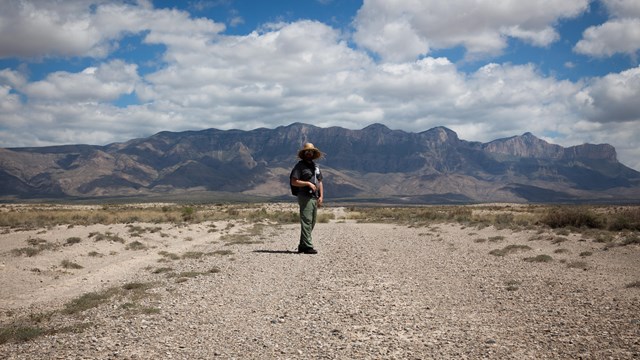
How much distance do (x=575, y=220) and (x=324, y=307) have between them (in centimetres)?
2566

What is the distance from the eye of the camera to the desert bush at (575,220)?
27.6 meters

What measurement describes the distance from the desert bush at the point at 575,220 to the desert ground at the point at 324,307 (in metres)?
12.8

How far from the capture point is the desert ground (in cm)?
591

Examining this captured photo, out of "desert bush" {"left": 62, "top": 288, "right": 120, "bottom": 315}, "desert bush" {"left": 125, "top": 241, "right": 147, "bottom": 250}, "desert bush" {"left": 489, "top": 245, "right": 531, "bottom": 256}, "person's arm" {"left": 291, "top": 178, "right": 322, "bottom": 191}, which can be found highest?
"person's arm" {"left": 291, "top": 178, "right": 322, "bottom": 191}

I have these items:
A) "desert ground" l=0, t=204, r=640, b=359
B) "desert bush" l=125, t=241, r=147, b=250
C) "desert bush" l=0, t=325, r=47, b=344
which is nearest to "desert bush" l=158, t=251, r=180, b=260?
"desert ground" l=0, t=204, r=640, b=359

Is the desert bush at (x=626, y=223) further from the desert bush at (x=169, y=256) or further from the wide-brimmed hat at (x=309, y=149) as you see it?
the desert bush at (x=169, y=256)

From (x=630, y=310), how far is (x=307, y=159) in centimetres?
955

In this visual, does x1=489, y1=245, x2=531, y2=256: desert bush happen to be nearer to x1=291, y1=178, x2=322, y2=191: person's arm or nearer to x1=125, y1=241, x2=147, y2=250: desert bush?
x1=291, y1=178, x2=322, y2=191: person's arm

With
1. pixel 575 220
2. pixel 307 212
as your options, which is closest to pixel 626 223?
pixel 575 220

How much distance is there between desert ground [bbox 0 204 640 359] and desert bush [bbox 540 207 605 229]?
12.8m

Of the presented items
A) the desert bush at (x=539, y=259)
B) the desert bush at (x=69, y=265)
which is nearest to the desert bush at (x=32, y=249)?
the desert bush at (x=69, y=265)

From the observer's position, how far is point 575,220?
2852 centimetres

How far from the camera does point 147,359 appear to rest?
18.5 feet

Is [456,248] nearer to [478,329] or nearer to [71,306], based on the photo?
[478,329]
